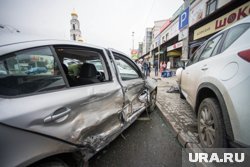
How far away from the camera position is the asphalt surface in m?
1.92

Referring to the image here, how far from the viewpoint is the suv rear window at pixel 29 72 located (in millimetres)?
1042

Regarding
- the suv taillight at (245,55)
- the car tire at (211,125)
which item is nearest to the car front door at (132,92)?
the car tire at (211,125)

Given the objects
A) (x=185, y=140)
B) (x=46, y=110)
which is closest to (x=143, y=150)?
(x=185, y=140)

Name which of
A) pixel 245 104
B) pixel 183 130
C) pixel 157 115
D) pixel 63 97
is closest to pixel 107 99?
pixel 63 97

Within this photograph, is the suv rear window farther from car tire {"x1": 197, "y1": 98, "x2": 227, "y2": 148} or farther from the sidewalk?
the sidewalk

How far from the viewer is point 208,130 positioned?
6.11ft

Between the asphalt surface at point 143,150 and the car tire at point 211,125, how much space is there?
18.1 inches

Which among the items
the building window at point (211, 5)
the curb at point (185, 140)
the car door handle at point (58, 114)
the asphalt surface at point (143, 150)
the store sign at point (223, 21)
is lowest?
the asphalt surface at point (143, 150)

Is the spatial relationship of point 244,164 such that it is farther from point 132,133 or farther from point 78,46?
point 78,46

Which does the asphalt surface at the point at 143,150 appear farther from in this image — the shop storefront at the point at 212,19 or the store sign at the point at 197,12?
the store sign at the point at 197,12

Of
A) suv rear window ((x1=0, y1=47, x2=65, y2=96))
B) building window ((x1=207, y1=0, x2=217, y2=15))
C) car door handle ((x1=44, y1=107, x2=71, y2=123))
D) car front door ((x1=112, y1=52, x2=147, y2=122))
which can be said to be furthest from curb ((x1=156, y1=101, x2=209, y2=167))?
building window ((x1=207, y1=0, x2=217, y2=15))

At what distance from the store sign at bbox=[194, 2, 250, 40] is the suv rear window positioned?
829 cm

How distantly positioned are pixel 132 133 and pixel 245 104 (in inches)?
80.6

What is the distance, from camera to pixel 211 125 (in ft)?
5.98
